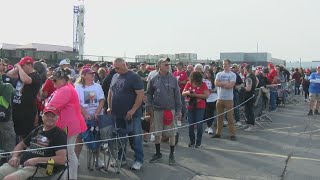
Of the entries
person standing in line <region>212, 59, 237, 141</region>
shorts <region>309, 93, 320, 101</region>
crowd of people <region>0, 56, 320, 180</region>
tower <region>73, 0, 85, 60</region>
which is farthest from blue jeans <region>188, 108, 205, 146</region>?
tower <region>73, 0, 85, 60</region>

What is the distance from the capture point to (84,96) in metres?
7.02

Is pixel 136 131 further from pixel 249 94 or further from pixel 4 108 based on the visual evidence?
pixel 249 94

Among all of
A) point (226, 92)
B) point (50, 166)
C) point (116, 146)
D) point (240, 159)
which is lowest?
point (240, 159)

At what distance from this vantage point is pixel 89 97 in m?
7.03

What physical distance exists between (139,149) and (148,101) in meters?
1.08

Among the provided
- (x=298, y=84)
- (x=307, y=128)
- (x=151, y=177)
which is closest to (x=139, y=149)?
(x=151, y=177)

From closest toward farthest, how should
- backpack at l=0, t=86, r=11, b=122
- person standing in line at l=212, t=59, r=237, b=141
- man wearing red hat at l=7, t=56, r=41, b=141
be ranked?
backpack at l=0, t=86, r=11, b=122 → man wearing red hat at l=7, t=56, r=41, b=141 → person standing in line at l=212, t=59, r=237, b=141

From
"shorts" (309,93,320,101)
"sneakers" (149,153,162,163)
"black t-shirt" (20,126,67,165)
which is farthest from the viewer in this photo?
"shorts" (309,93,320,101)

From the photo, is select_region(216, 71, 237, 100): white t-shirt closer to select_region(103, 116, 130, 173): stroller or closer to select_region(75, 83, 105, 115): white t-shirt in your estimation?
select_region(103, 116, 130, 173): stroller

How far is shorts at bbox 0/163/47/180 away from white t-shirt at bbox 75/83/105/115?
88.7 inches

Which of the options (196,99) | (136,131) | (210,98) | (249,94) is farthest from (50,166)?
(249,94)

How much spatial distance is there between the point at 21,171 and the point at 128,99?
258 centimetres

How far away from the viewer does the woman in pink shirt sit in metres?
5.54

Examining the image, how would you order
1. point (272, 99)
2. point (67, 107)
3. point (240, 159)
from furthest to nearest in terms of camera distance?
point (272, 99) → point (240, 159) → point (67, 107)
